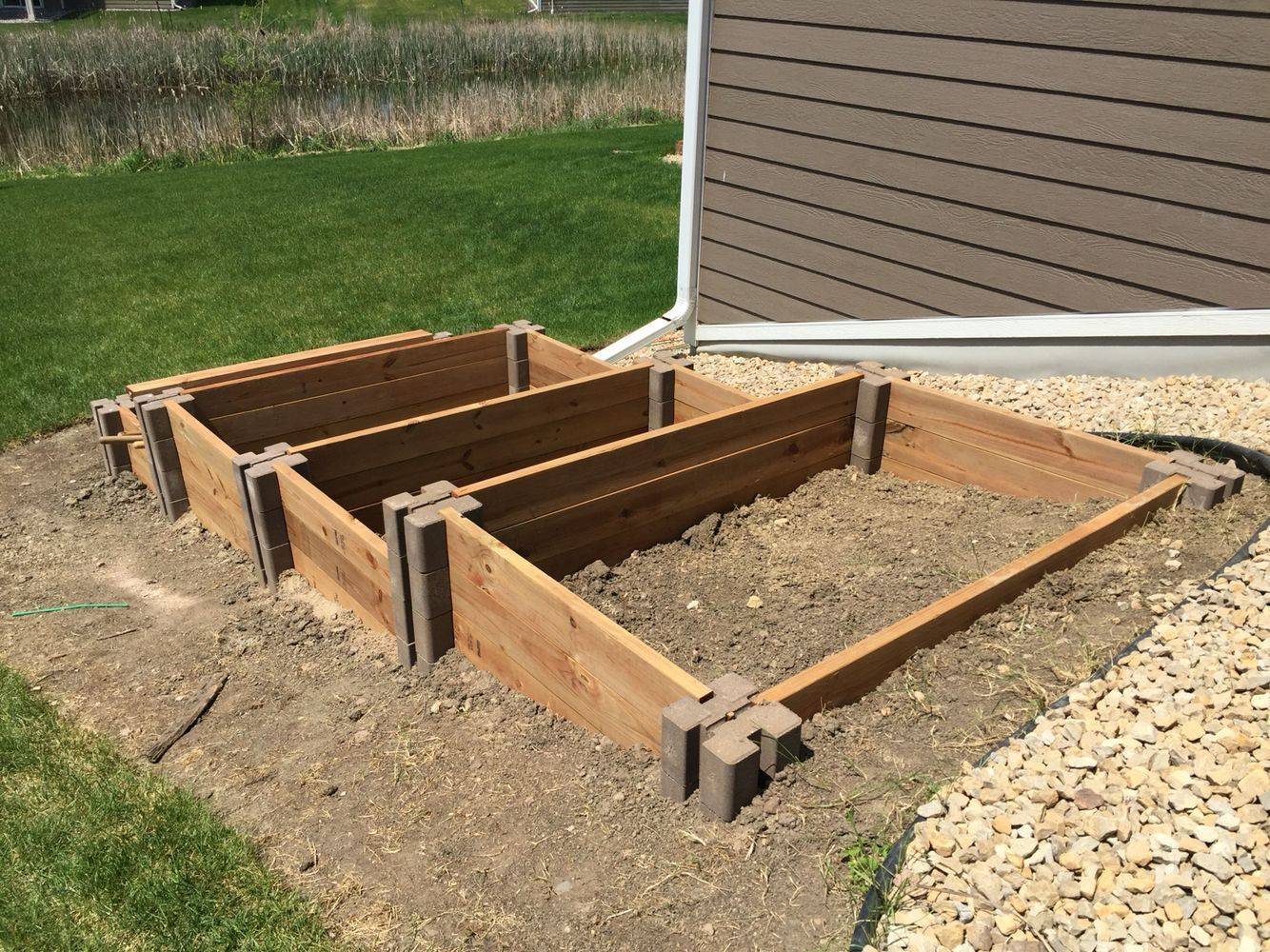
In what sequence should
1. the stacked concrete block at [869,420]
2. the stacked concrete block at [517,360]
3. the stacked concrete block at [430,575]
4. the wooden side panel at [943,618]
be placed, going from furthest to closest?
1. the stacked concrete block at [517,360]
2. the stacked concrete block at [869,420]
3. the stacked concrete block at [430,575]
4. the wooden side panel at [943,618]

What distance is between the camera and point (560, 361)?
6.46 m

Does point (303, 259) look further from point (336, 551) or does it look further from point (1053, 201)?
point (1053, 201)

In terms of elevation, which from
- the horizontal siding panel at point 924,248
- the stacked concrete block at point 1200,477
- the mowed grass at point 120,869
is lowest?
the mowed grass at point 120,869

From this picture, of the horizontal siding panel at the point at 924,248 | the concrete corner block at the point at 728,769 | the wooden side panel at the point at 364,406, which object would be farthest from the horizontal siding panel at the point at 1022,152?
the concrete corner block at the point at 728,769

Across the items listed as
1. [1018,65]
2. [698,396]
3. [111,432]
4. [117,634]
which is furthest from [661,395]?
[111,432]

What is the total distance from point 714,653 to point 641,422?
220cm

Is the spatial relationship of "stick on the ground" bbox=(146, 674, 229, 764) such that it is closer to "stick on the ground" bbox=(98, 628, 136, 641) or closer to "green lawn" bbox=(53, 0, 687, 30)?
"stick on the ground" bbox=(98, 628, 136, 641)

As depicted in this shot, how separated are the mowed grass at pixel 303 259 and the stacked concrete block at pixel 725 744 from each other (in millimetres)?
6029

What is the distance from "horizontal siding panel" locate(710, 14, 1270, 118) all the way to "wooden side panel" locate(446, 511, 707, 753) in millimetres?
4170

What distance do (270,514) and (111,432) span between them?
2118mm

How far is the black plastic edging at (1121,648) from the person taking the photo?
2.41 metres

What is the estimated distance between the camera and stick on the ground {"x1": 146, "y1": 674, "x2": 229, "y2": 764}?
154 inches

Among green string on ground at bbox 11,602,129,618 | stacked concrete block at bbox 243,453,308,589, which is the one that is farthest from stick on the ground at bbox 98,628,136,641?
stacked concrete block at bbox 243,453,308,589

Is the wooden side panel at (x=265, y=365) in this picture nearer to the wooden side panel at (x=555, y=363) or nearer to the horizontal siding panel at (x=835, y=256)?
the wooden side panel at (x=555, y=363)
